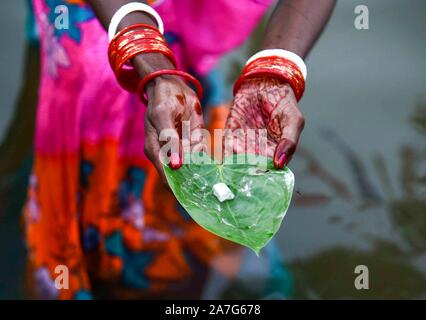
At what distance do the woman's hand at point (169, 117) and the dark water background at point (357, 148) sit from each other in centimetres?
56

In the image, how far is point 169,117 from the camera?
0.91 metres

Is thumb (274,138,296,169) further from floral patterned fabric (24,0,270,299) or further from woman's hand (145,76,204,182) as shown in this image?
floral patterned fabric (24,0,270,299)

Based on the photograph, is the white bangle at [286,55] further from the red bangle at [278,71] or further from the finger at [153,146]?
the finger at [153,146]


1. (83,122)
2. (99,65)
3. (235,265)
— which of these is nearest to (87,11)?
(99,65)

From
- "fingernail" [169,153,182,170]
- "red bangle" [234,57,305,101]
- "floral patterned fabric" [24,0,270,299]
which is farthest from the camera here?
"floral patterned fabric" [24,0,270,299]

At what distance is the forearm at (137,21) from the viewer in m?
0.97

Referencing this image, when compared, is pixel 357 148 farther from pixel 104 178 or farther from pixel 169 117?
pixel 169 117

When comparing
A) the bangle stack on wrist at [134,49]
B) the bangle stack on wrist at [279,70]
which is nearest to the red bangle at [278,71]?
the bangle stack on wrist at [279,70]

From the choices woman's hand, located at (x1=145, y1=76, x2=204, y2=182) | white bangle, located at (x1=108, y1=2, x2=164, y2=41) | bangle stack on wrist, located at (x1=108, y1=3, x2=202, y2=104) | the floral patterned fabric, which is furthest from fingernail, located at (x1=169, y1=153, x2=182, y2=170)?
the floral patterned fabric

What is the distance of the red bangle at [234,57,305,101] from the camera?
1.03 metres

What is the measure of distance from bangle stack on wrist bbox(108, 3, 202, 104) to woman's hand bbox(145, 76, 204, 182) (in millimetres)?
17

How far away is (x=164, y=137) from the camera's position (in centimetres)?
90

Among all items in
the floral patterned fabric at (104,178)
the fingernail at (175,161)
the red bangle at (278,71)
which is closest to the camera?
the fingernail at (175,161)

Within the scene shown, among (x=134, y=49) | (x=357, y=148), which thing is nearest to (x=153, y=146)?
(x=134, y=49)
